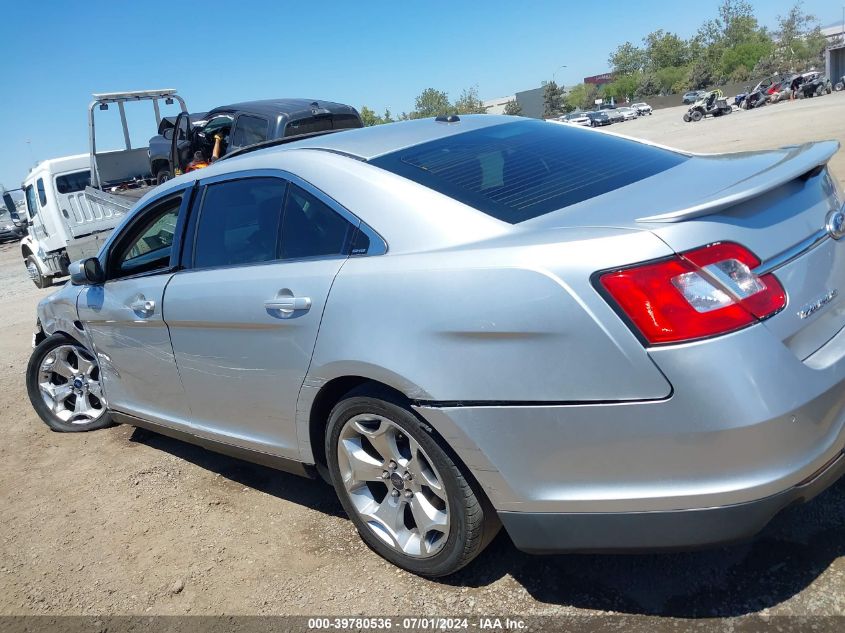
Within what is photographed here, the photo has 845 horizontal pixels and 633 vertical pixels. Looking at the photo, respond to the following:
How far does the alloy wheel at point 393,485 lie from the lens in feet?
8.44

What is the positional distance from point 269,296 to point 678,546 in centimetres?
177

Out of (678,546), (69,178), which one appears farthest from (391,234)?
(69,178)

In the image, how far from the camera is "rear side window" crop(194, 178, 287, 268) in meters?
3.13

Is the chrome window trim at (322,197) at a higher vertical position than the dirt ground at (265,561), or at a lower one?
higher

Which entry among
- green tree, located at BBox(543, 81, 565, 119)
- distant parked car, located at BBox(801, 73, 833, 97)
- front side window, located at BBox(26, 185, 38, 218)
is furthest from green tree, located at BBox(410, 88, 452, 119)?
front side window, located at BBox(26, 185, 38, 218)

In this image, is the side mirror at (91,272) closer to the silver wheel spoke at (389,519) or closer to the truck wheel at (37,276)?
the silver wheel spoke at (389,519)

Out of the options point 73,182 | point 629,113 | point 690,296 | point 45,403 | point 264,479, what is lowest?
point 629,113

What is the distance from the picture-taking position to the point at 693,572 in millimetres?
2570

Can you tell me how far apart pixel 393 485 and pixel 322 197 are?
117cm

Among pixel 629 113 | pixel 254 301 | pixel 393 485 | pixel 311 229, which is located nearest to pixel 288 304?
pixel 254 301

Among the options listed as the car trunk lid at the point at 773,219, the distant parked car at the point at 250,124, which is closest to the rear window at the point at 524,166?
the car trunk lid at the point at 773,219

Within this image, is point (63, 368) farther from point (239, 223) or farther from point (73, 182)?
point (73, 182)

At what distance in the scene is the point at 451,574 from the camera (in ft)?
8.90

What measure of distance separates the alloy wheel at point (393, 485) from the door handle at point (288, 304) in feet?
1.57
